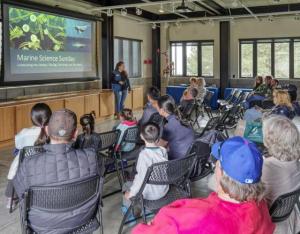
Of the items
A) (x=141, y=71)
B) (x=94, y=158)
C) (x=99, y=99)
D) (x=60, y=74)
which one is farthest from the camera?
(x=141, y=71)

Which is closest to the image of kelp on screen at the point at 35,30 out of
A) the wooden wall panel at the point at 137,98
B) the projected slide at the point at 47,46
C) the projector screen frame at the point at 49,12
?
the projected slide at the point at 47,46

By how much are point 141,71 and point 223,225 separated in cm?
1224

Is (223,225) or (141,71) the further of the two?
(141,71)

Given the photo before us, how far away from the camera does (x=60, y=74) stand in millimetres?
9094

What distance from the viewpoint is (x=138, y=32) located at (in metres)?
12.9

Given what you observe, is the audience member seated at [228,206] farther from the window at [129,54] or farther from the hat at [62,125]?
the window at [129,54]

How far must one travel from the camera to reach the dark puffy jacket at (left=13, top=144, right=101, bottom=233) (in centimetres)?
228

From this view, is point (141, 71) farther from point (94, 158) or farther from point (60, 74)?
point (94, 158)

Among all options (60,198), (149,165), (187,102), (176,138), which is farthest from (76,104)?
(60,198)

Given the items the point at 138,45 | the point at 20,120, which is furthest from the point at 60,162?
the point at 138,45

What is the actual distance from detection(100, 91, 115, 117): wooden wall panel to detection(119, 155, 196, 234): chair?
699 centimetres

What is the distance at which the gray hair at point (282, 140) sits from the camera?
7.24ft

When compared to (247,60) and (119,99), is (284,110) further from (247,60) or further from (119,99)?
(247,60)

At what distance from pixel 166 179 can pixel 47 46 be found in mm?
6518
